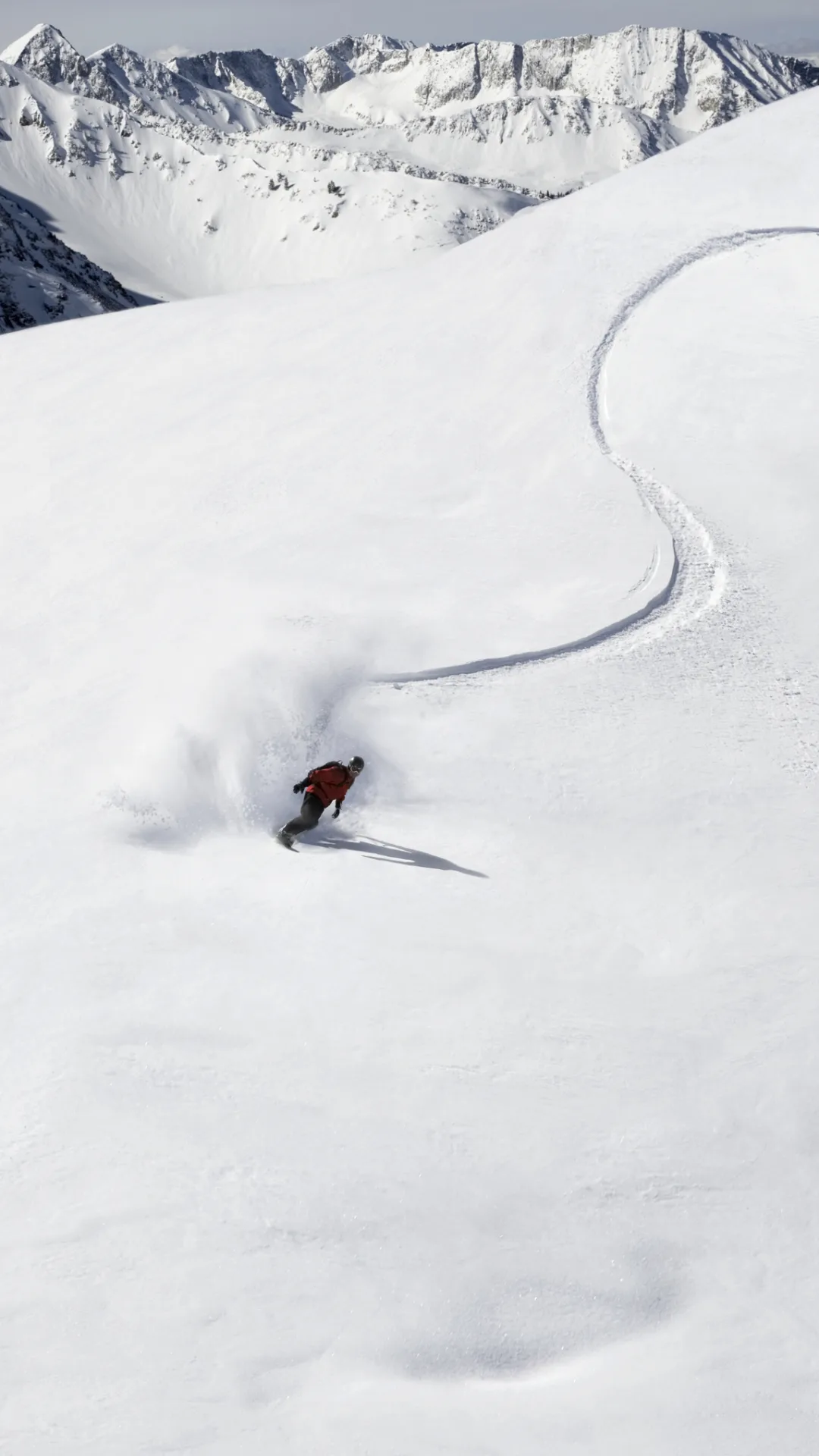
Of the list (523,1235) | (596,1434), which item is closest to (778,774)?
(523,1235)

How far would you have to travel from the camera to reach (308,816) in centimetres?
1175

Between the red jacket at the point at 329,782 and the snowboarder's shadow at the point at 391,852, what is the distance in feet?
1.92

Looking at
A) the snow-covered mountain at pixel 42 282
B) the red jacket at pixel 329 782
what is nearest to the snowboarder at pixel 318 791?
the red jacket at pixel 329 782

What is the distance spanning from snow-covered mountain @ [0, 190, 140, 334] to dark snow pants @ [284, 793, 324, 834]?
514 ft

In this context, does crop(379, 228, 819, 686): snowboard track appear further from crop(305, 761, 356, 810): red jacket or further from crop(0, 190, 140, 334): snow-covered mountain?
crop(0, 190, 140, 334): snow-covered mountain

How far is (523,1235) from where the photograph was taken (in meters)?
8.05

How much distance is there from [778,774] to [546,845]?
3681 mm

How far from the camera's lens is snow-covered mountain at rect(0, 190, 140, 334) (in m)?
156

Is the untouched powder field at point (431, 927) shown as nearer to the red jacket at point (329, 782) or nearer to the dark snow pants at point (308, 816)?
the dark snow pants at point (308, 816)

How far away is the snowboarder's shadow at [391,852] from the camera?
11.6 meters

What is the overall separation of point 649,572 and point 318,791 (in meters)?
8.75

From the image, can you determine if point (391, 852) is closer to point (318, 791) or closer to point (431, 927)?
point (318, 791)

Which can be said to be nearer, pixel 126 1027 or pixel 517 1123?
pixel 517 1123

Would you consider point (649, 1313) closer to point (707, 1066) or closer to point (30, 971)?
point (707, 1066)
